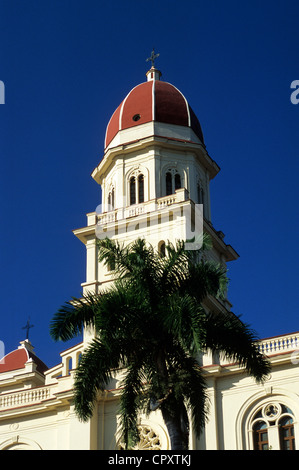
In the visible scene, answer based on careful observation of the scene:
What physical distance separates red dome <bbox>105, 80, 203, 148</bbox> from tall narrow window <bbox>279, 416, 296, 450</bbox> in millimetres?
19517

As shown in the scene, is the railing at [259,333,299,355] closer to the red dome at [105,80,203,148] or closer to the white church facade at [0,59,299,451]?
the white church facade at [0,59,299,451]

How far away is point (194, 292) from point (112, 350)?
3.31 metres

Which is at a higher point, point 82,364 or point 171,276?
point 171,276

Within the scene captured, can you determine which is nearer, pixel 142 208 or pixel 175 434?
pixel 175 434

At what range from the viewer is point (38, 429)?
1721 inches

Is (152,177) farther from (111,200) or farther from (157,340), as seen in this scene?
(157,340)

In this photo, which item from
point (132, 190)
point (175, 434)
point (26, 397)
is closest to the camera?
point (175, 434)

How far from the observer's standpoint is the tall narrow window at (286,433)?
38125mm

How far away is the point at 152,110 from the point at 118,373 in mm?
18442

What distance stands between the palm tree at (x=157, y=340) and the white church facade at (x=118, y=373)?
939cm

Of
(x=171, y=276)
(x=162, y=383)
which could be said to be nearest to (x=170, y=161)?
(x=171, y=276)

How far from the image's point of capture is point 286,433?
38406mm

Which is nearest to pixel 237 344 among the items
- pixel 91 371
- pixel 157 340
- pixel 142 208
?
pixel 157 340

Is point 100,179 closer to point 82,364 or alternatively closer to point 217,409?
point 217,409
